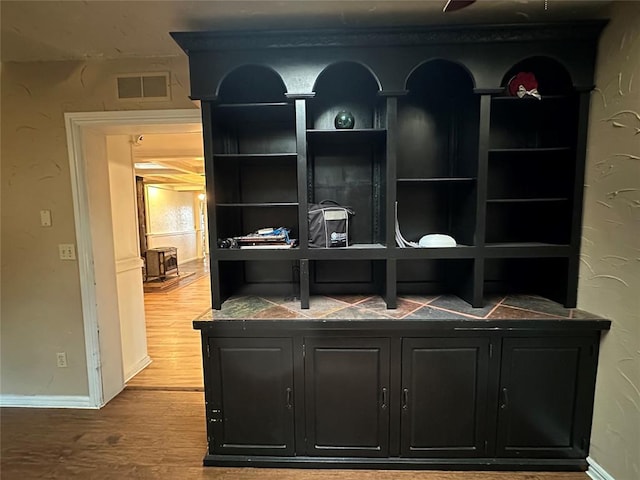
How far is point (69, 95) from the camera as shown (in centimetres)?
221

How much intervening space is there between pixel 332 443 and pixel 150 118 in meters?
2.51

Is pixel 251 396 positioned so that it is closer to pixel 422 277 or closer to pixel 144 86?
pixel 422 277

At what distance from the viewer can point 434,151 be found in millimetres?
2143

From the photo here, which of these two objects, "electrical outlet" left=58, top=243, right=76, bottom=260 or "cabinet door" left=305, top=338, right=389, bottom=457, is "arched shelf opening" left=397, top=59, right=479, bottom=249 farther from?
"electrical outlet" left=58, top=243, right=76, bottom=260

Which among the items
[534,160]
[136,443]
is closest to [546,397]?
[534,160]

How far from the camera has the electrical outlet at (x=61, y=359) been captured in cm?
238

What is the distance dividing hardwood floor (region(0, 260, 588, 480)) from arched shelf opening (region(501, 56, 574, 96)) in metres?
2.32

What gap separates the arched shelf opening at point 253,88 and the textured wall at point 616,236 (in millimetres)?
1901

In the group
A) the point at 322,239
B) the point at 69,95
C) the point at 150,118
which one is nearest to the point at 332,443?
the point at 322,239

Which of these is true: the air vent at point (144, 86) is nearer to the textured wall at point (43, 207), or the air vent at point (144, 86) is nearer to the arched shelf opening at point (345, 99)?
the textured wall at point (43, 207)

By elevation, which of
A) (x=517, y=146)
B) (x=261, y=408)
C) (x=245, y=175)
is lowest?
(x=261, y=408)

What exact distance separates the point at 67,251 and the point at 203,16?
1969 millimetres

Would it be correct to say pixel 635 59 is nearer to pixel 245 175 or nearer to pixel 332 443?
pixel 245 175

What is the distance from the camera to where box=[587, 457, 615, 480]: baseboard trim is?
1.64 m
